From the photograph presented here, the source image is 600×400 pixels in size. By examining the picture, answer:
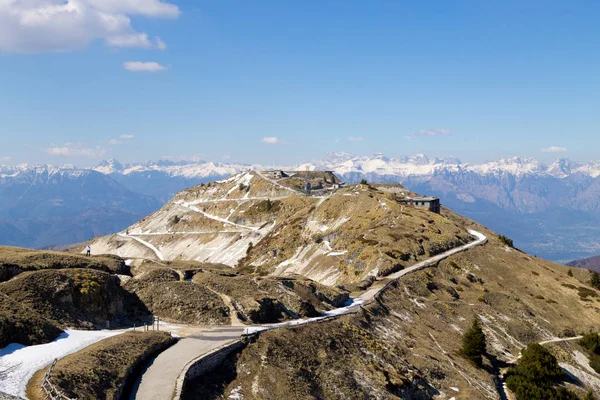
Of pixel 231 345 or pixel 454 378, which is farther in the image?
pixel 454 378

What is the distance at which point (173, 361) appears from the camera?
3675 cm

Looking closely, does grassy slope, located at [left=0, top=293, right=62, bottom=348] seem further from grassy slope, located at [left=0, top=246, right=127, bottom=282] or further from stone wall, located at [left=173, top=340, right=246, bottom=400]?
stone wall, located at [left=173, top=340, right=246, bottom=400]

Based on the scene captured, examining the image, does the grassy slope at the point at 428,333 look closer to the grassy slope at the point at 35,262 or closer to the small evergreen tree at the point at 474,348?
the small evergreen tree at the point at 474,348

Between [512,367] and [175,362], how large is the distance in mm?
46526

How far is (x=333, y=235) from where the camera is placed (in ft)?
379

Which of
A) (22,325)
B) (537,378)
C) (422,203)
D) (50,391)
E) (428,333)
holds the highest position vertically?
(50,391)

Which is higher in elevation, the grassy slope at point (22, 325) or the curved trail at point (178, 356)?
the grassy slope at point (22, 325)

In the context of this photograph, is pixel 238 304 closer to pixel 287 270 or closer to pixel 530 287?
pixel 287 270

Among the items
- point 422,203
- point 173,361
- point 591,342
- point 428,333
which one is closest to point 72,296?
point 173,361

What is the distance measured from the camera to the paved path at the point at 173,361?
104 feet

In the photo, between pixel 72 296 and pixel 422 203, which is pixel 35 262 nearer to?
pixel 72 296

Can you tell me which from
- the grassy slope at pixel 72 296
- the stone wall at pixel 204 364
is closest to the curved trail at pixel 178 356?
the stone wall at pixel 204 364

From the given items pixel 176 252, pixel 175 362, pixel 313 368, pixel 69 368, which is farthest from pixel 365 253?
pixel 176 252

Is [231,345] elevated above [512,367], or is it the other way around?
[231,345]
